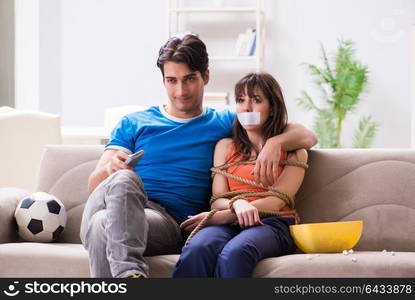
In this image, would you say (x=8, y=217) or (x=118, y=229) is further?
(x=8, y=217)

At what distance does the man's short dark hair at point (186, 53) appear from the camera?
8.36 feet

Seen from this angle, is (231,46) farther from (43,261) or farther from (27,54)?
(43,261)

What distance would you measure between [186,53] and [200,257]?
796mm

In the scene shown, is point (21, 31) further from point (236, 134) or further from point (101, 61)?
point (236, 134)

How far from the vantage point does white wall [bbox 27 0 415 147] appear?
6.95 metres

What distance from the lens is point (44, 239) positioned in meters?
2.63

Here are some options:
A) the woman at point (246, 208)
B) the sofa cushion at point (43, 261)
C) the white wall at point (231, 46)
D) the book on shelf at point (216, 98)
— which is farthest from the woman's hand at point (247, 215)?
the white wall at point (231, 46)

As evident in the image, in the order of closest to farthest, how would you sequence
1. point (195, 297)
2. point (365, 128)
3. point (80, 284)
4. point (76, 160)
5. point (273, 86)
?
point (195, 297)
point (80, 284)
point (273, 86)
point (76, 160)
point (365, 128)

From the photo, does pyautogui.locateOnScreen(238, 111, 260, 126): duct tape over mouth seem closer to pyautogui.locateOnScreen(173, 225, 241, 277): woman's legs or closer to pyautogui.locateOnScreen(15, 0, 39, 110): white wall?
pyautogui.locateOnScreen(173, 225, 241, 277): woman's legs

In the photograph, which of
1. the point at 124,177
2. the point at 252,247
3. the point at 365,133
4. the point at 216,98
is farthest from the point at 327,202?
the point at 365,133

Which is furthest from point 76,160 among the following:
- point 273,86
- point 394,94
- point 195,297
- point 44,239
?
point 394,94

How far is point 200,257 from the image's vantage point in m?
2.14

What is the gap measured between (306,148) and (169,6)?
4682 millimetres

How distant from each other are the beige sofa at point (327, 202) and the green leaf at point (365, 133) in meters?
4.05
